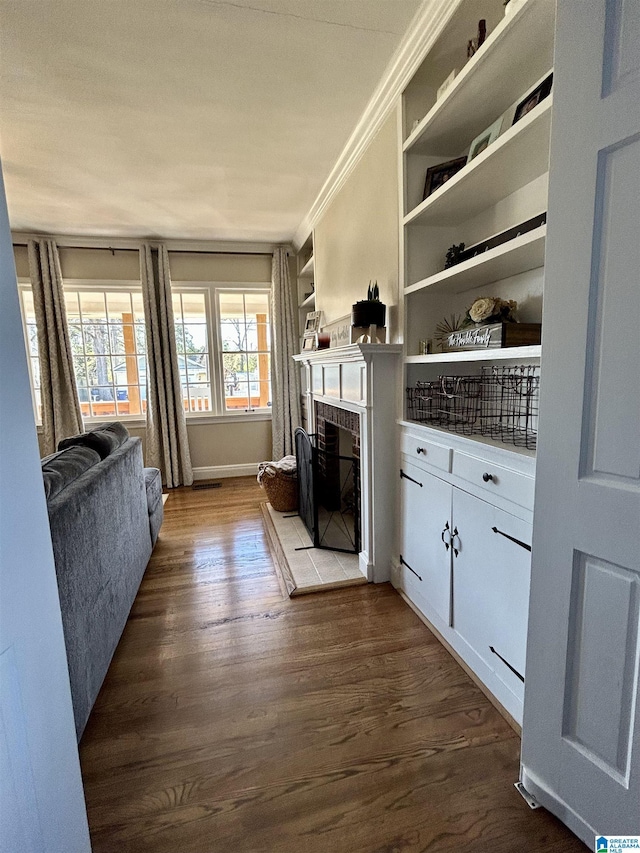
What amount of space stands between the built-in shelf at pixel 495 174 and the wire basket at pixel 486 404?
0.76 meters

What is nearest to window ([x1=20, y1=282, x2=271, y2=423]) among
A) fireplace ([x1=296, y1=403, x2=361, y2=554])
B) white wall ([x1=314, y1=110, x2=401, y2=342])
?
white wall ([x1=314, y1=110, x2=401, y2=342])

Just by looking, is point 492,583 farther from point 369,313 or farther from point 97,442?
point 97,442

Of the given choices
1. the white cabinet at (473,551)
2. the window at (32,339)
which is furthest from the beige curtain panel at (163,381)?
the white cabinet at (473,551)

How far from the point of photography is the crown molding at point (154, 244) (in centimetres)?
413

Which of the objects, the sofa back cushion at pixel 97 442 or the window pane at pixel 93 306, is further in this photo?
the window pane at pixel 93 306

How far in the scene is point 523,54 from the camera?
4.51 feet

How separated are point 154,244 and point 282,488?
10.0 feet

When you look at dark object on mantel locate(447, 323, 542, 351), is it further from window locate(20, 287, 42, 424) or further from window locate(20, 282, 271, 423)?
window locate(20, 287, 42, 424)

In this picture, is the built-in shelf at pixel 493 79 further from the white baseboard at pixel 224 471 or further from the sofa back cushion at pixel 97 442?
the white baseboard at pixel 224 471

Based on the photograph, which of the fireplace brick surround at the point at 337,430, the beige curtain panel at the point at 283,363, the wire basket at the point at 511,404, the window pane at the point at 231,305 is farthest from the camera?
the window pane at the point at 231,305

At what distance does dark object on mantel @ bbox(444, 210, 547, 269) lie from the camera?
4.60 ft

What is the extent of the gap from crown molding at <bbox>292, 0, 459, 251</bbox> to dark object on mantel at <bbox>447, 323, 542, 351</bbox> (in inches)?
47.3

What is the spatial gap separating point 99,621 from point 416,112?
9.05 ft

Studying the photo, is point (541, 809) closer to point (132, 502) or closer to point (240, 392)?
point (132, 502)
